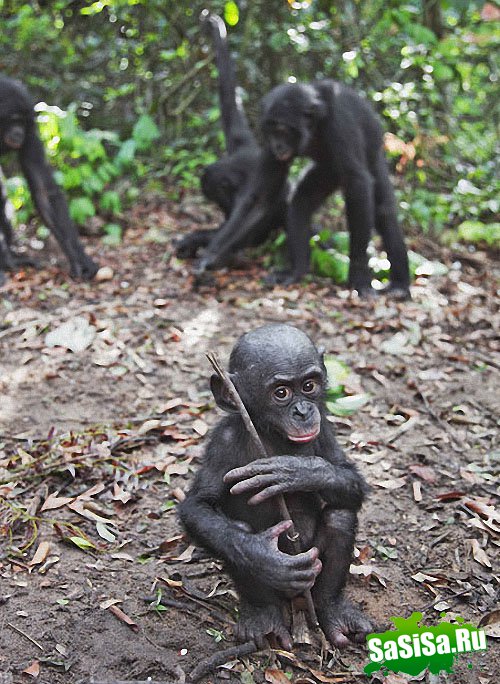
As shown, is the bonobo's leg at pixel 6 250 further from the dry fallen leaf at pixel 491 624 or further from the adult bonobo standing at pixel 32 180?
the dry fallen leaf at pixel 491 624

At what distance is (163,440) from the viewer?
18.2 feet

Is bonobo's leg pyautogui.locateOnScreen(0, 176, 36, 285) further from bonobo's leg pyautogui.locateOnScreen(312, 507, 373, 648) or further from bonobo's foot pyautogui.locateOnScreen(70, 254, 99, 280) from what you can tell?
bonobo's leg pyautogui.locateOnScreen(312, 507, 373, 648)

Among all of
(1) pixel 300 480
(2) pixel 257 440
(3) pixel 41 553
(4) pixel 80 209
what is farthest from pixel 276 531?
(4) pixel 80 209

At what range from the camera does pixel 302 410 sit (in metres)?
3.48

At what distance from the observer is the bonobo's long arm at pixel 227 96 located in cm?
979

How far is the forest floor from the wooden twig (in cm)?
5

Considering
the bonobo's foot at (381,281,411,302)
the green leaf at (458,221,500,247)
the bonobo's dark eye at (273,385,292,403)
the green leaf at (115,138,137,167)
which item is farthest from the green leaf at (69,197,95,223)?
the bonobo's dark eye at (273,385,292,403)

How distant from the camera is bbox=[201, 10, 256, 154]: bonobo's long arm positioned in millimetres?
9789

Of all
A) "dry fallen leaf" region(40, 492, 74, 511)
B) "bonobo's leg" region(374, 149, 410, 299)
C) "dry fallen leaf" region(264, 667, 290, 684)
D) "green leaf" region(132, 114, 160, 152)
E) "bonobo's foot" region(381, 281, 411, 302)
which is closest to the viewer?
"dry fallen leaf" region(264, 667, 290, 684)

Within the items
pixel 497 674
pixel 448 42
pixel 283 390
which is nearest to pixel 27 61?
pixel 448 42

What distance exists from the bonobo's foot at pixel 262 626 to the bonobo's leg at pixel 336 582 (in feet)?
0.69

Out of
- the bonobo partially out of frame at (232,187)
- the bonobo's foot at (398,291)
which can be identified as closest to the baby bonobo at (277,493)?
the bonobo's foot at (398,291)

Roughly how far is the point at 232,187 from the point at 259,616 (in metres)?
6.75

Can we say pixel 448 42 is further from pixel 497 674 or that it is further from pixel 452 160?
pixel 497 674
